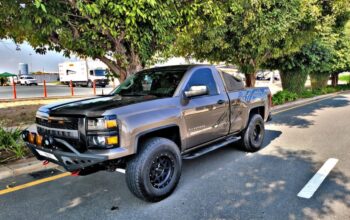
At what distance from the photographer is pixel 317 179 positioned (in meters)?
4.56

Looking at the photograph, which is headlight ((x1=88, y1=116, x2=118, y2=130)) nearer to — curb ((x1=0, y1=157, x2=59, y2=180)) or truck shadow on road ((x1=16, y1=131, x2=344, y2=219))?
truck shadow on road ((x1=16, y1=131, x2=344, y2=219))

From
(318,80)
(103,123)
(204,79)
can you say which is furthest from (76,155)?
(318,80)

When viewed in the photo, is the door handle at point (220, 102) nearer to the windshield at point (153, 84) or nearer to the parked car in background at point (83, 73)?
the windshield at point (153, 84)

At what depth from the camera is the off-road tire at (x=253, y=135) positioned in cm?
592

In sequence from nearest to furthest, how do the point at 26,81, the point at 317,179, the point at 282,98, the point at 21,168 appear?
the point at 317,179, the point at 21,168, the point at 282,98, the point at 26,81

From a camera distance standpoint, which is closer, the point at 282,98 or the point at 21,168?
the point at 21,168

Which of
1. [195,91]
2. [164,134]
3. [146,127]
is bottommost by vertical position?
[164,134]

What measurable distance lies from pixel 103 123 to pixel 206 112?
187 centimetres

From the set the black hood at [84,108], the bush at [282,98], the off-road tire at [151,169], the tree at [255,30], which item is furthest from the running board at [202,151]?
the bush at [282,98]

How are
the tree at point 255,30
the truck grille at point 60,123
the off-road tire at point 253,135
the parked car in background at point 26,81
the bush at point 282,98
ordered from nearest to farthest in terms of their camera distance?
the truck grille at point 60,123, the off-road tire at point 253,135, the tree at point 255,30, the bush at point 282,98, the parked car in background at point 26,81

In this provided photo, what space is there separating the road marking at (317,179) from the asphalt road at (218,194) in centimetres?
7

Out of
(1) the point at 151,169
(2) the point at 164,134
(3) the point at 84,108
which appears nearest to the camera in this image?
(3) the point at 84,108

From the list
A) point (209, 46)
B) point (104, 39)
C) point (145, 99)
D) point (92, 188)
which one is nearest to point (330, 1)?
point (209, 46)

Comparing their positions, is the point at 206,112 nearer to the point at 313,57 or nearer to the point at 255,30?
the point at 255,30
